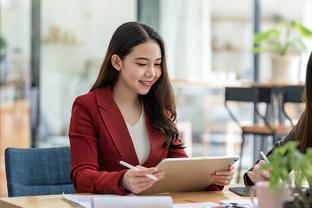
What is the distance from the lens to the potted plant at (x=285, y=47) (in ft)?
19.8

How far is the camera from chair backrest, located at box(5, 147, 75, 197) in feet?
8.80

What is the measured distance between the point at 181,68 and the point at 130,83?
154 inches

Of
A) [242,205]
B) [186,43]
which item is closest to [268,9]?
[186,43]

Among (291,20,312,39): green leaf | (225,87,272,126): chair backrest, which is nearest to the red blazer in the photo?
(225,87,272,126): chair backrest

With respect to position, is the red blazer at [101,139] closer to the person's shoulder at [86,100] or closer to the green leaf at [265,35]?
the person's shoulder at [86,100]

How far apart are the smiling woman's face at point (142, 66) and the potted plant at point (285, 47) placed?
344 cm

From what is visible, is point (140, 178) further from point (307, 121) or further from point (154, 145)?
point (307, 121)

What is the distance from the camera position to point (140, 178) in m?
2.24

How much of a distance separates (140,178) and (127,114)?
0.50 m

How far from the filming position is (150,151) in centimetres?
265

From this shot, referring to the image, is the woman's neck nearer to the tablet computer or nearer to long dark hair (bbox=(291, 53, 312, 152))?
the tablet computer

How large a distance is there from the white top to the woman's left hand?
300mm

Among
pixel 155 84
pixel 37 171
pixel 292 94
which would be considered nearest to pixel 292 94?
pixel 292 94

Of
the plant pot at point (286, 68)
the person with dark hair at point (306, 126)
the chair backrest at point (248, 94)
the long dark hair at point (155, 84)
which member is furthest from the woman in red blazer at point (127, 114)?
the plant pot at point (286, 68)
